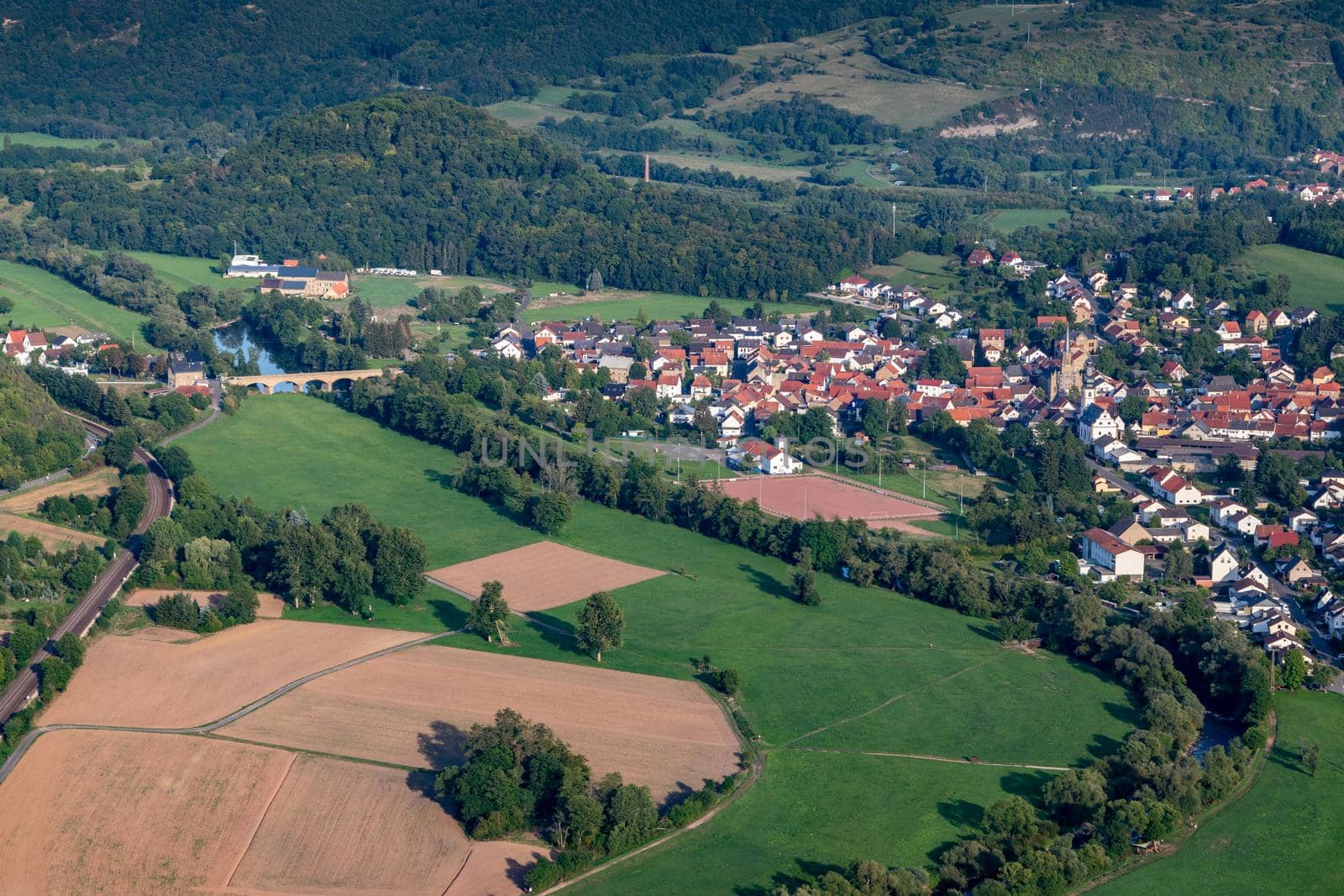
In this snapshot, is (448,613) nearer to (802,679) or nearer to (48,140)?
(802,679)

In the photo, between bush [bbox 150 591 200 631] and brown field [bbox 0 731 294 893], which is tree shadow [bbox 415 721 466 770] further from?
bush [bbox 150 591 200 631]

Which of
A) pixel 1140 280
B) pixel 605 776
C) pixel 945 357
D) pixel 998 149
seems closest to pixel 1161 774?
pixel 605 776

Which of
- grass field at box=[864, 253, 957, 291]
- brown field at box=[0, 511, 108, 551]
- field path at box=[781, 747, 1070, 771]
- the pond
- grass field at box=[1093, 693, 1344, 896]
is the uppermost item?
grass field at box=[864, 253, 957, 291]

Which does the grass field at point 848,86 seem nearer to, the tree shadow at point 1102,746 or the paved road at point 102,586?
the paved road at point 102,586

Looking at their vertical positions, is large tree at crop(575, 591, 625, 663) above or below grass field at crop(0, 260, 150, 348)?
below

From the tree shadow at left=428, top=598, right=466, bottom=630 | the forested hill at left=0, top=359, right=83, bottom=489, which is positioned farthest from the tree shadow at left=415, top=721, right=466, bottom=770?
the forested hill at left=0, top=359, right=83, bottom=489
